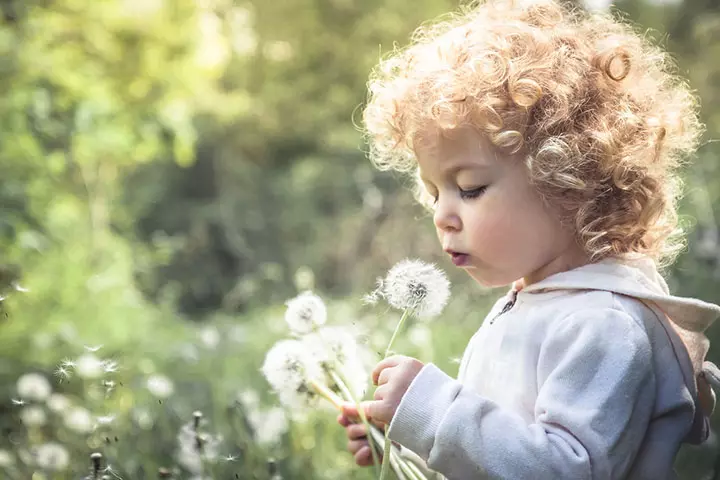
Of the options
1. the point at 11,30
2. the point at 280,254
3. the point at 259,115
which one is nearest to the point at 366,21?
the point at 259,115

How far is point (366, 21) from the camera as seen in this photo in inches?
279

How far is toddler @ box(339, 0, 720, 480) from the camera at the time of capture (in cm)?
102

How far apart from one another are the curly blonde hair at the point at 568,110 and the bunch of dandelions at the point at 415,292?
0.19 m

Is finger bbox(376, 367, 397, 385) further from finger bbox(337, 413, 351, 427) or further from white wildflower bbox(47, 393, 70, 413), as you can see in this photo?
white wildflower bbox(47, 393, 70, 413)

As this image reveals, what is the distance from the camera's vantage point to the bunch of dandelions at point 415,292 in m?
1.17

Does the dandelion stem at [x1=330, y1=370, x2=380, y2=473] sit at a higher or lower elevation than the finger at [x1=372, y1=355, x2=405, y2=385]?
lower

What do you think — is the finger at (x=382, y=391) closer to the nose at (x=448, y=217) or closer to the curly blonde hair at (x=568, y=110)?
the nose at (x=448, y=217)

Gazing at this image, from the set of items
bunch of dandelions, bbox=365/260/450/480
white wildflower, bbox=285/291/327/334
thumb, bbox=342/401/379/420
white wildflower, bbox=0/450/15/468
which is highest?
bunch of dandelions, bbox=365/260/450/480

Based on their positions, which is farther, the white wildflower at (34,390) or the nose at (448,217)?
the white wildflower at (34,390)

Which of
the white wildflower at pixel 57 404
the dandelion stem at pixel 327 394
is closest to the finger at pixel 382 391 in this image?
the dandelion stem at pixel 327 394

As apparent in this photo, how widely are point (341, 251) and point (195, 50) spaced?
5.74ft

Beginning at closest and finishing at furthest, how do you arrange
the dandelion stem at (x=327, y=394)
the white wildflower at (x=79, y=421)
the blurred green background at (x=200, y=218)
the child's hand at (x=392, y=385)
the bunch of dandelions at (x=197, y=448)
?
the child's hand at (x=392, y=385), the dandelion stem at (x=327, y=394), the bunch of dandelions at (x=197, y=448), the white wildflower at (x=79, y=421), the blurred green background at (x=200, y=218)

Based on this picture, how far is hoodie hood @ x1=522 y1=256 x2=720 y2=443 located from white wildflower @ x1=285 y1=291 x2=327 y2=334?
0.30 metres

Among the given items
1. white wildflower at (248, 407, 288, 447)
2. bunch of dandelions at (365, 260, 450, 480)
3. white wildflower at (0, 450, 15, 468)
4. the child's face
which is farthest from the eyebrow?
white wildflower at (0, 450, 15, 468)
